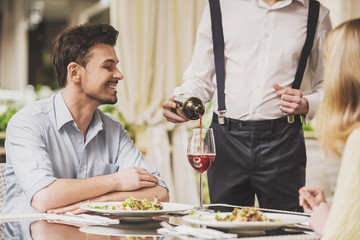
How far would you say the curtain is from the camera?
178 inches

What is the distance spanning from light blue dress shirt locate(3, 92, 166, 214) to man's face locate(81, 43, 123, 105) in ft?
0.30

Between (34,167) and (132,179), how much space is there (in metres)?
0.33

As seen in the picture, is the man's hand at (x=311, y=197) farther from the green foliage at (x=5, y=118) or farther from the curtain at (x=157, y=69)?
the curtain at (x=157, y=69)

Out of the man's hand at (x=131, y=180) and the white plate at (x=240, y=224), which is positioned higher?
the white plate at (x=240, y=224)

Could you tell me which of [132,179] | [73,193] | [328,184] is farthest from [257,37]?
[328,184]

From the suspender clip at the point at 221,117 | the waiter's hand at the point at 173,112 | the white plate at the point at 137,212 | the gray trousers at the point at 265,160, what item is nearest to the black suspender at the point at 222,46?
the suspender clip at the point at 221,117

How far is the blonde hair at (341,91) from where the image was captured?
3.72ft

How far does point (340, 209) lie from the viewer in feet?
3.46

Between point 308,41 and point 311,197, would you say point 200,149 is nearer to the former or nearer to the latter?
point 311,197

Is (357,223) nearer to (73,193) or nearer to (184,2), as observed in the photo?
(73,193)

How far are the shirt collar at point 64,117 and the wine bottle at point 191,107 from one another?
1.23 ft

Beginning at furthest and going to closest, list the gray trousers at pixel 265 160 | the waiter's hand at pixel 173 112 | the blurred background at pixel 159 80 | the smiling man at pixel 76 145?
the blurred background at pixel 159 80 < the gray trousers at pixel 265 160 < the waiter's hand at pixel 173 112 < the smiling man at pixel 76 145

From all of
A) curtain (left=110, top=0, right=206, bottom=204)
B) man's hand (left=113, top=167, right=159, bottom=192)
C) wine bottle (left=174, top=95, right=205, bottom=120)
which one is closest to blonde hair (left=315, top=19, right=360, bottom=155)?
wine bottle (left=174, top=95, right=205, bottom=120)

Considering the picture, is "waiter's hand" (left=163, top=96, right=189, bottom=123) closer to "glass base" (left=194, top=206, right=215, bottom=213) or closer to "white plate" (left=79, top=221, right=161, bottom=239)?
"glass base" (left=194, top=206, right=215, bottom=213)
